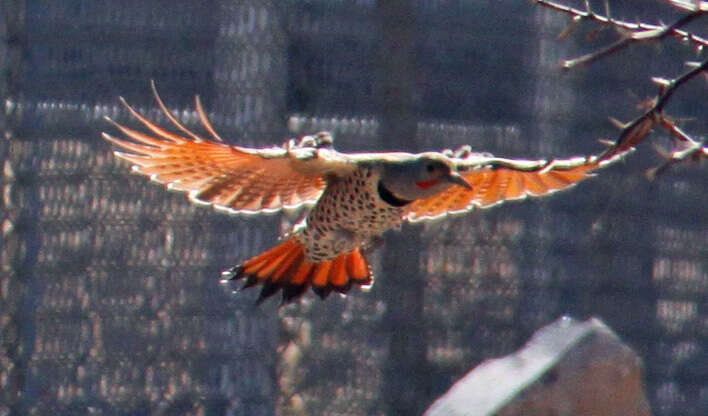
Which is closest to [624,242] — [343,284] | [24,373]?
[343,284]

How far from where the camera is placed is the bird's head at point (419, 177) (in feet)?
8.33

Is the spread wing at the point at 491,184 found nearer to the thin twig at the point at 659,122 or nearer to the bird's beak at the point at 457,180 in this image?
the bird's beak at the point at 457,180

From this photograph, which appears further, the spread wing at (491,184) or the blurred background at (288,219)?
the blurred background at (288,219)

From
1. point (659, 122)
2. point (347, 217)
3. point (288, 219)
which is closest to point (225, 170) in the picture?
point (347, 217)

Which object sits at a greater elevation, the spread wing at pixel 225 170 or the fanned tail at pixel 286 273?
the spread wing at pixel 225 170

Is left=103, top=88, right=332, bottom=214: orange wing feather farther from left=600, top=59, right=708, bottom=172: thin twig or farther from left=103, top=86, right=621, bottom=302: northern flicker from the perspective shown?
left=600, top=59, right=708, bottom=172: thin twig

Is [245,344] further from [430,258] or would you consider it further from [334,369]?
[430,258]

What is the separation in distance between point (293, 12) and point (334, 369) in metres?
1.12

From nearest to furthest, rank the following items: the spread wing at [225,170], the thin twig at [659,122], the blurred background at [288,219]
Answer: the thin twig at [659,122]
the spread wing at [225,170]
the blurred background at [288,219]

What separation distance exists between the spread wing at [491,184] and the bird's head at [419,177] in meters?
0.05

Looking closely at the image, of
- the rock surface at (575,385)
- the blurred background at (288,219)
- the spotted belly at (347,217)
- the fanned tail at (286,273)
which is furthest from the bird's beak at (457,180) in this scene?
the blurred background at (288,219)

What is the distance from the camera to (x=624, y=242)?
4.20 m

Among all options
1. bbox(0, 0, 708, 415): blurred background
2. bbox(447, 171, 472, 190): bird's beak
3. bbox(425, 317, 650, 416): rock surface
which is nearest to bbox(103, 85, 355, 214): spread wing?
bbox(447, 171, 472, 190): bird's beak

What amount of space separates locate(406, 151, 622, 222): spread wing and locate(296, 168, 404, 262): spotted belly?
18cm
